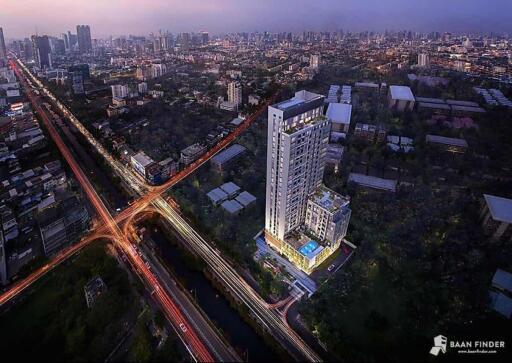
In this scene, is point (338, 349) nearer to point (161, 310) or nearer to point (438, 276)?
point (438, 276)

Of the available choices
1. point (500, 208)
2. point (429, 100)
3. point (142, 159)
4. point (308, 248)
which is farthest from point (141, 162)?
point (429, 100)

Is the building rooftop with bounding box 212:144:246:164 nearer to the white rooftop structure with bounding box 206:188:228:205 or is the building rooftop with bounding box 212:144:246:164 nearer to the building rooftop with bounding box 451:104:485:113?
the white rooftop structure with bounding box 206:188:228:205

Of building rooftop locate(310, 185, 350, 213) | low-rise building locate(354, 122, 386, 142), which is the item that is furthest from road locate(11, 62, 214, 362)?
low-rise building locate(354, 122, 386, 142)

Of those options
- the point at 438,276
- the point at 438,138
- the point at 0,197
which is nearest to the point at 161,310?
the point at 438,276

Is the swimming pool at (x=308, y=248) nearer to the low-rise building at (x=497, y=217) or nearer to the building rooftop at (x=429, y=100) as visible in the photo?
the low-rise building at (x=497, y=217)

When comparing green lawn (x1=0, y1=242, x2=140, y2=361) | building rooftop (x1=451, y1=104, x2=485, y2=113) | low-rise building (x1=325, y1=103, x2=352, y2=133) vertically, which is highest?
building rooftop (x1=451, y1=104, x2=485, y2=113)

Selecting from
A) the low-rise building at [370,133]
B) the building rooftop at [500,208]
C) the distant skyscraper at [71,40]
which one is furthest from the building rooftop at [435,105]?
the distant skyscraper at [71,40]
